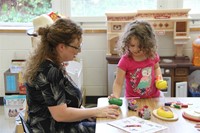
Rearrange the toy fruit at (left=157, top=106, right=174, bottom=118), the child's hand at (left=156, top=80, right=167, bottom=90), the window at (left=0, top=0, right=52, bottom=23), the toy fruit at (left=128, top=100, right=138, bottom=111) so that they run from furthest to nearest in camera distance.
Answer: the window at (left=0, top=0, right=52, bottom=23) < the child's hand at (left=156, top=80, right=167, bottom=90) < the toy fruit at (left=128, top=100, right=138, bottom=111) < the toy fruit at (left=157, top=106, right=174, bottom=118)

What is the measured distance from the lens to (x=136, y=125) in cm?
150

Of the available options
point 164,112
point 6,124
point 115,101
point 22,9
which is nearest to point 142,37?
point 115,101

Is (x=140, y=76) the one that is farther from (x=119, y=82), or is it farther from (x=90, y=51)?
(x=90, y=51)

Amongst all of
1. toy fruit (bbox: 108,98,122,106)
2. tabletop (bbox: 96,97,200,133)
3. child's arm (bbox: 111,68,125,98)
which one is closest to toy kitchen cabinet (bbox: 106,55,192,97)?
child's arm (bbox: 111,68,125,98)

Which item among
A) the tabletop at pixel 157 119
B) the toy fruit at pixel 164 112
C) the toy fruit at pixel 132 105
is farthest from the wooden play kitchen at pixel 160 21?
the toy fruit at pixel 164 112

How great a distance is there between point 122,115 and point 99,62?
1.93 metres

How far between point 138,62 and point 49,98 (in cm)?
78

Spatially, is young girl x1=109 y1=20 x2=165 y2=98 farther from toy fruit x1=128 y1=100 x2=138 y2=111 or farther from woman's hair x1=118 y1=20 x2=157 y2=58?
toy fruit x1=128 y1=100 x2=138 y2=111

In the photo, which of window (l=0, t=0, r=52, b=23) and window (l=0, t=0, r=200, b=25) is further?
window (l=0, t=0, r=52, b=23)

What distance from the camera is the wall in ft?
11.4

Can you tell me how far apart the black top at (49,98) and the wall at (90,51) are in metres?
1.79

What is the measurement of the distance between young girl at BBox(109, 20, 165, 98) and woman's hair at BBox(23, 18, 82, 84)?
0.53 meters

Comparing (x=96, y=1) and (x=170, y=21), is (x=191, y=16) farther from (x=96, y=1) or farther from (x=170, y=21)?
(x=96, y=1)

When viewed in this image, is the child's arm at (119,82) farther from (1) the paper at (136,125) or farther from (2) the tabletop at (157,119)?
(1) the paper at (136,125)
